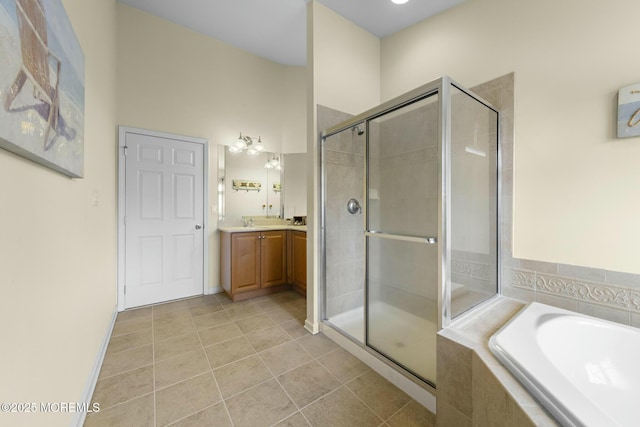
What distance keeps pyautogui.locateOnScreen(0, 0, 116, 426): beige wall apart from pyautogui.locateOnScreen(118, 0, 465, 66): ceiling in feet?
2.64

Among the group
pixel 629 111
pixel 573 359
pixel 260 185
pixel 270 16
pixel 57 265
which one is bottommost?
pixel 573 359

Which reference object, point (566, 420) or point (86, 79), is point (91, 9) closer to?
point (86, 79)

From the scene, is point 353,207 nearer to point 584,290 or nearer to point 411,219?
point 411,219

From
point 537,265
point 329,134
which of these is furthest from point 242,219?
point 537,265

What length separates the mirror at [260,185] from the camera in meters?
3.26

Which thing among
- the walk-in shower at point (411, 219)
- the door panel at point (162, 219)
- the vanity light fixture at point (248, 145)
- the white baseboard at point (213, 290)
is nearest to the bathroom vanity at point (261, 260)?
the white baseboard at point (213, 290)

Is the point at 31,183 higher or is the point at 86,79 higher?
the point at 86,79

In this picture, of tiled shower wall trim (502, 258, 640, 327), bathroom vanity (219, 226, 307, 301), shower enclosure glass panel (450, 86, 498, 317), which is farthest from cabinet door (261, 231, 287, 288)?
tiled shower wall trim (502, 258, 640, 327)

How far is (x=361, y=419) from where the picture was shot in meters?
1.32

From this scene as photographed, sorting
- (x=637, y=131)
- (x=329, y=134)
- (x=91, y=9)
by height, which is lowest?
(x=637, y=131)

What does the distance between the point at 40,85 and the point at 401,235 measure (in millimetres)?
1850

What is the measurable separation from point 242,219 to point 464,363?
2898 mm

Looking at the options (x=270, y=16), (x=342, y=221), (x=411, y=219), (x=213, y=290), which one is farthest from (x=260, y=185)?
(x=411, y=219)

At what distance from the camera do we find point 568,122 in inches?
61.5
